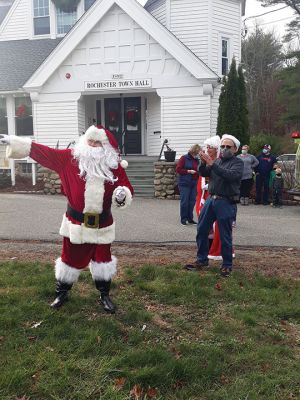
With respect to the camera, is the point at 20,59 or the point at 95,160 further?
the point at 20,59

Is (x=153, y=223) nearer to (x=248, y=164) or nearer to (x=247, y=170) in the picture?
(x=247, y=170)

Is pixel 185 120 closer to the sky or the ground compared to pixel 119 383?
closer to the sky

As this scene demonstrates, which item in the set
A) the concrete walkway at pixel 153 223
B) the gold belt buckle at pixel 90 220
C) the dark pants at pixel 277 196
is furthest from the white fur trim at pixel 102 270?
the dark pants at pixel 277 196

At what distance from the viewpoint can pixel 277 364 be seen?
3.33m

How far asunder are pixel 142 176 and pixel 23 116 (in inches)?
269

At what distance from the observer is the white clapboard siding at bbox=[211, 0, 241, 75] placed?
1745 centimetres

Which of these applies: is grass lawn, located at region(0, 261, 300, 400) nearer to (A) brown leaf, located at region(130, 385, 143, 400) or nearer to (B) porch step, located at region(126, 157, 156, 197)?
(A) brown leaf, located at region(130, 385, 143, 400)

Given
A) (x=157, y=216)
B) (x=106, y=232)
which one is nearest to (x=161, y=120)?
(x=157, y=216)

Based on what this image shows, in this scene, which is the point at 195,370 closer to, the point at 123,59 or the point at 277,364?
the point at 277,364

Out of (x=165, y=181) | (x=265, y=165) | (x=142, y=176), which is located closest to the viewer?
(x=265, y=165)

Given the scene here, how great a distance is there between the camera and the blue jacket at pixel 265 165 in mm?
11953

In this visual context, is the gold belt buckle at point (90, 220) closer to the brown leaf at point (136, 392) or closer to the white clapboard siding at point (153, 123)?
the brown leaf at point (136, 392)

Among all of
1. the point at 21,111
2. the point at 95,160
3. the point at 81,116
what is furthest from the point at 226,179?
the point at 21,111

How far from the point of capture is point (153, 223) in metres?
9.20
